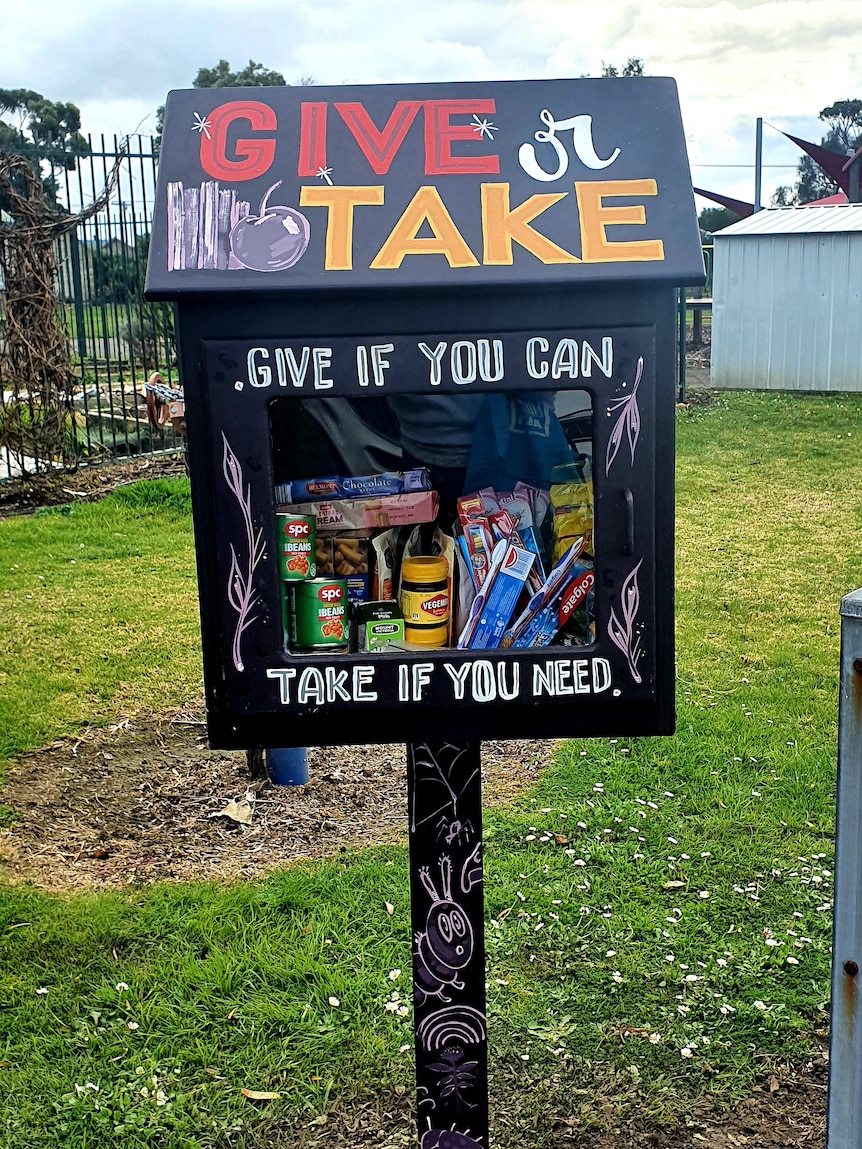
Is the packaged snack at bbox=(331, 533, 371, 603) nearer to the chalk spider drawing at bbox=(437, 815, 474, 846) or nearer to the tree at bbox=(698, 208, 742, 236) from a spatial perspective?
the chalk spider drawing at bbox=(437, 815, 474, 846)

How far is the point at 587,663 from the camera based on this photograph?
1540 mm

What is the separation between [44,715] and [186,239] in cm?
309

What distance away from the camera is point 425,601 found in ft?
5.44

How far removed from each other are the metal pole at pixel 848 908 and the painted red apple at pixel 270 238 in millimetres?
807

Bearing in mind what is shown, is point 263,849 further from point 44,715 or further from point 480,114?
point 480,114

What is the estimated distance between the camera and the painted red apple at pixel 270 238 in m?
1.45

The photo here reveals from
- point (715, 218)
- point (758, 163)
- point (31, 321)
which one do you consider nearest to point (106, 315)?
point (31, 321)

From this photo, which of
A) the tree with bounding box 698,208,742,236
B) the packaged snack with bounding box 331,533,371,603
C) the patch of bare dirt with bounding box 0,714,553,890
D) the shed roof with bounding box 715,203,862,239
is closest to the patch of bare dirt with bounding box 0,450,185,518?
the patch of bare dirt with bounding box 0,714,553,890

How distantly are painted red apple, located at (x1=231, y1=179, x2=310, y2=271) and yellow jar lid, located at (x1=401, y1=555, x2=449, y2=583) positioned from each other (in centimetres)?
47

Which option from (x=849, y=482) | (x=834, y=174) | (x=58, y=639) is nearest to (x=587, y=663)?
(x=58, y=639)

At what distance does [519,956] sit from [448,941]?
41.3 inches

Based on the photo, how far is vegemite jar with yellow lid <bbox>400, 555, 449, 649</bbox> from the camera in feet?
5.45

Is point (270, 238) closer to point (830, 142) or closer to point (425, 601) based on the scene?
point (425, 601)

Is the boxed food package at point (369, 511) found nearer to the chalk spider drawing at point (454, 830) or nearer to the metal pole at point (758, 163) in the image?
the chalk spider drawing at point (454, 830)
